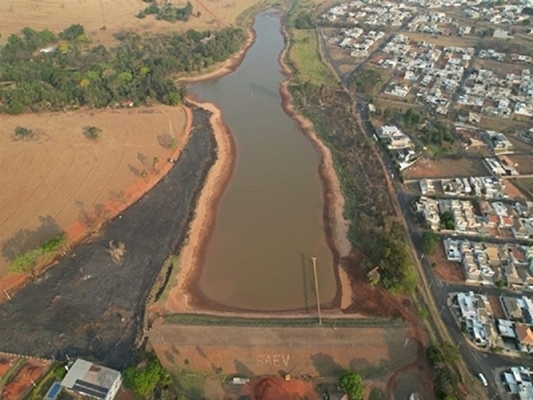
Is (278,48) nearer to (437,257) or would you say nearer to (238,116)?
(238,116)

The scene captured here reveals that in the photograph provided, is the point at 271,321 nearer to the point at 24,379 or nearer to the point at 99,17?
the point at 24,379

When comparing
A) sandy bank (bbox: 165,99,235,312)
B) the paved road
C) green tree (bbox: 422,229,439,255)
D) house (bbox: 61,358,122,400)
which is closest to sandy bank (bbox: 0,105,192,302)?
sandy bank (bbox: 165,99,235,312)

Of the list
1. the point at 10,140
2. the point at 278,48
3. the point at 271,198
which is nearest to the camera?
the point at 271,198

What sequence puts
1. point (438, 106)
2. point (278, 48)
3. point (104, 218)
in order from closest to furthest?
1. point (104, 218)
2. point (438, 106)
3. point (278, 48)

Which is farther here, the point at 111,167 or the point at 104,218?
the point at 111,167

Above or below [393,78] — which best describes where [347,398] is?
below

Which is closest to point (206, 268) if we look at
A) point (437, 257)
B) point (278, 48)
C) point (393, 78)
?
point (437, 257)
